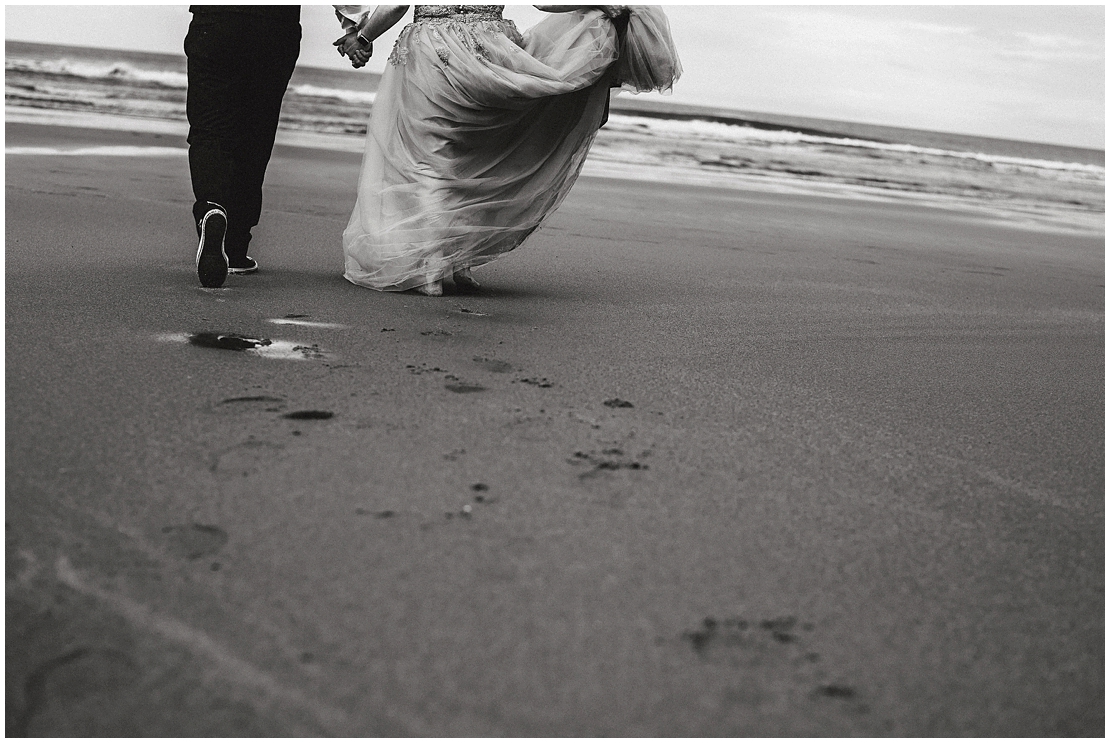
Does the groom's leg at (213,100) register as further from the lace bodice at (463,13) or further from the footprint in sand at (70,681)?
the footprint in sand at (70,681)

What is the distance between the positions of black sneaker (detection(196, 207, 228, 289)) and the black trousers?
0.05 meters

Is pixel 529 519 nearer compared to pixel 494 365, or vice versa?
pixel 529 519

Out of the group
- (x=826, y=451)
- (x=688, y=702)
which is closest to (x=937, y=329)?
(x=826, y=451)

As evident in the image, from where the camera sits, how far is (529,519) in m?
1.56

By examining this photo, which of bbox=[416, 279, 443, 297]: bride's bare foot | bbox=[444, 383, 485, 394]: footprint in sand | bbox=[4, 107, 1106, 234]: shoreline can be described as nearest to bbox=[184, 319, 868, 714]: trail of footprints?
bbox=[444, 383, 485, 394]: footprint in sand

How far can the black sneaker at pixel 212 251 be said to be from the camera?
3.23 meters

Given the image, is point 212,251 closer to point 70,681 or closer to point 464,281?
point 464,281

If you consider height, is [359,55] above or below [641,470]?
above

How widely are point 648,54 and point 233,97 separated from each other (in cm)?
143

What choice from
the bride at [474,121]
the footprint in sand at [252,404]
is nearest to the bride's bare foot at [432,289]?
the bride at [474,121]

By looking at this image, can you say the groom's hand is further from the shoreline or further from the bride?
the shoreline

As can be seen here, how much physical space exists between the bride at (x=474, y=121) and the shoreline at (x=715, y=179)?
18.8 ft

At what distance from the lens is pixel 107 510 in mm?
1474

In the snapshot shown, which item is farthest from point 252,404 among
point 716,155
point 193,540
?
point 716,155
